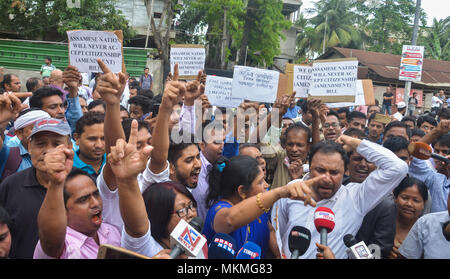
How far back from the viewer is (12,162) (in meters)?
3.17

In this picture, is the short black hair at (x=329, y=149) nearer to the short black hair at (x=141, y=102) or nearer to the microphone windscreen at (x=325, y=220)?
the microphone windscreen at (x=325, y=220)

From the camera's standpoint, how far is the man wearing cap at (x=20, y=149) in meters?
3.16

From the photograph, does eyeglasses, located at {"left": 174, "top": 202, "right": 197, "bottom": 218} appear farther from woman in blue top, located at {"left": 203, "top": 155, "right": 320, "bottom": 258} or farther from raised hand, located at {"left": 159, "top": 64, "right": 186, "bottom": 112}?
raised hand, located at {"left": 159, "top": 64, "right": 186, "bottom": 112}

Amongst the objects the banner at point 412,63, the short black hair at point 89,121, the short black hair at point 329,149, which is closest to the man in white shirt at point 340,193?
the short black hair at point 329,149

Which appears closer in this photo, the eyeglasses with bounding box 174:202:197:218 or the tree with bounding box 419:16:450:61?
the eyeglasses with bounding box 174:202:197:218

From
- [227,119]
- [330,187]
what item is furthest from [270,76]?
[330,187]

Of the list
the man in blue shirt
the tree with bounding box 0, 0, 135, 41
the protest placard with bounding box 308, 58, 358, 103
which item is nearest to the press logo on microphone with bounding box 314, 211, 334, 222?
the man in blue shirt

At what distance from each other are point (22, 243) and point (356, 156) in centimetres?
Answer: 278

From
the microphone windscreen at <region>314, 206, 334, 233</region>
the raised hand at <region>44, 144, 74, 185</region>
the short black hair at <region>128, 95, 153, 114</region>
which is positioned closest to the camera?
the raised hand at <region>44, 144, 74, 185</region>

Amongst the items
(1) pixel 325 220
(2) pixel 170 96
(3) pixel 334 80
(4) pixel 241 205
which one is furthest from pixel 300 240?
(3) pixel 334 80

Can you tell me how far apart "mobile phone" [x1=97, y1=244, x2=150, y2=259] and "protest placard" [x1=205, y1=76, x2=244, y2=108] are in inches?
194

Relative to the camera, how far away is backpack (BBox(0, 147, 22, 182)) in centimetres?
314
